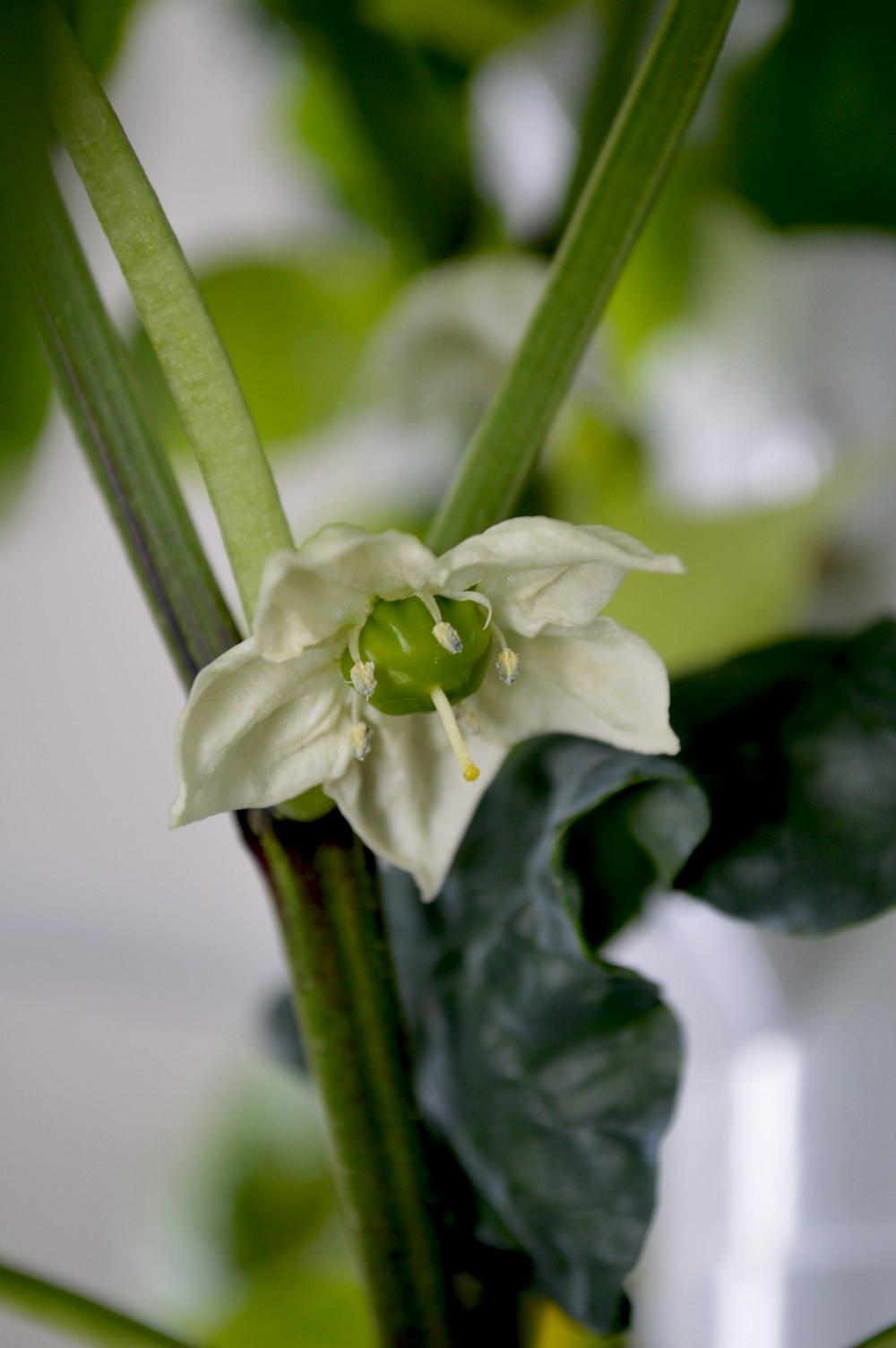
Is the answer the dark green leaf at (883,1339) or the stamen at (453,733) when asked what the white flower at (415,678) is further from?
the dark green leaf at (883,1339)

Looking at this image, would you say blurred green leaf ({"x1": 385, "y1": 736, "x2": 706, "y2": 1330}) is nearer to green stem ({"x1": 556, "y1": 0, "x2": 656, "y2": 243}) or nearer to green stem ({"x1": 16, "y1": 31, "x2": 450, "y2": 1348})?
green stem ({"x1": 16, "y1": 31, "x2": 450, "y2": 1348})

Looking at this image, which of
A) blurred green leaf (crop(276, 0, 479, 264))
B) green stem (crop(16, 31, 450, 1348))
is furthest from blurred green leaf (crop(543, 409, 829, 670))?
Result: green stem (crop(16, 31, 450, 1348))

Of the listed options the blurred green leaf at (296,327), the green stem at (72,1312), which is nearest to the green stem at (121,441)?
the green stem at (72,1312)

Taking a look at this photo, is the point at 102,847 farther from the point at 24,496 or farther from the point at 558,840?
the point at 558,840

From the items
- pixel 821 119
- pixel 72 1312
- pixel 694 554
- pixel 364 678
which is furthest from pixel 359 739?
pixel 821 119

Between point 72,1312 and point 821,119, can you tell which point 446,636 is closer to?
point 72,1312
